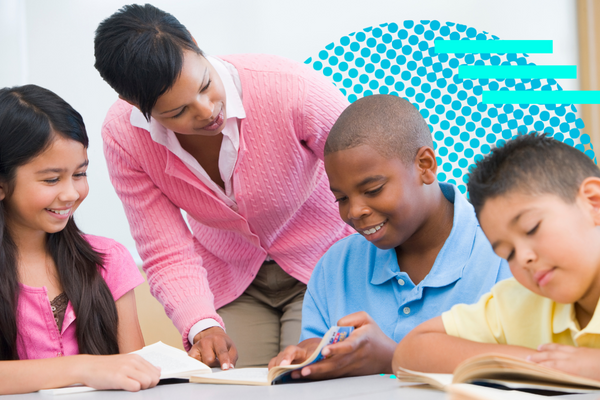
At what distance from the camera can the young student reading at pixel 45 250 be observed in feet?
4.21

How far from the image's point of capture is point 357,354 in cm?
95

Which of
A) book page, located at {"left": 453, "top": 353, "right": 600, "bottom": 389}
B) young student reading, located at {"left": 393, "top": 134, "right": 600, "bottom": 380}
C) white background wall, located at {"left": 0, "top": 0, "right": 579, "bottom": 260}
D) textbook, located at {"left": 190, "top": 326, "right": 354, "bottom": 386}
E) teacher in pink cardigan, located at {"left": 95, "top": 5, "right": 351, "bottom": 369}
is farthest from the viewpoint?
white background wall, located at {"left": 0, "top": 0, "right": 579, "bottom": 260}

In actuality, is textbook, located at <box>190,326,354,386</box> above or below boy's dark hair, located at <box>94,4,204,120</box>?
below

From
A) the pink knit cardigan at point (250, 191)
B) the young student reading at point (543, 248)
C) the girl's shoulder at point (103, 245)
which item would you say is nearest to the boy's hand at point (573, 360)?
the young student reading at point (543, 248)

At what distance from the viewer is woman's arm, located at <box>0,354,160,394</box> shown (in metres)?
0.93

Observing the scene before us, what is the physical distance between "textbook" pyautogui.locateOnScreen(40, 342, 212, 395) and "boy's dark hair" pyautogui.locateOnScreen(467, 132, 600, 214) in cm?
55

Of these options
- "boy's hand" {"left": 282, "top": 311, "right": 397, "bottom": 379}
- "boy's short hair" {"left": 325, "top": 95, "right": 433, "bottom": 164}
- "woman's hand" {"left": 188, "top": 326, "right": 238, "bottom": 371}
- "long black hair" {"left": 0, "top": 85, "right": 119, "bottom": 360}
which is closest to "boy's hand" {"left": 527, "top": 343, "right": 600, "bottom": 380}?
"boy's hand" {"left": 282, "top": 311, "right": 397, "bottom": 379}

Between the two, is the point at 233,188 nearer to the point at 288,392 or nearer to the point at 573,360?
the point at 288,392

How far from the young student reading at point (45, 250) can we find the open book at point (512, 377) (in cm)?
88

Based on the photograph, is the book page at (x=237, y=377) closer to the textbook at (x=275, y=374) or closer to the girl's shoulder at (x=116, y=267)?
the textbook at (x=275, y=374)

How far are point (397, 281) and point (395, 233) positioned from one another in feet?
0.32

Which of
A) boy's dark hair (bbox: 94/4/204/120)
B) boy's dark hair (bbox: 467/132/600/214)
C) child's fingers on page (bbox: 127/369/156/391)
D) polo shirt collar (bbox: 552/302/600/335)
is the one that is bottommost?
child's fingers on page (bbox: 127/369/156/391)

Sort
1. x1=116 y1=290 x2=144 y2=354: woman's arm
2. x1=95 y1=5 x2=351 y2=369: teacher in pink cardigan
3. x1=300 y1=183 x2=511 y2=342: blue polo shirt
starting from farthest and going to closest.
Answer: x1=116 y1=290 x2=144 y2=354: woman's arm → x1=95 y1=5 x2=351 y2=369: teacher in pink cardigan → x1=300 y1=183 x2=511 y2=342: blue polo shirt

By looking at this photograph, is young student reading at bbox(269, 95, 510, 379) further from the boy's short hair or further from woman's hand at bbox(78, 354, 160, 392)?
woman's hand at bbox(78, 354, 160, 392)
